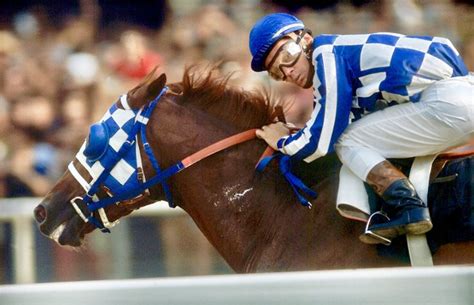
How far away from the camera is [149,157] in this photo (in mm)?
4230

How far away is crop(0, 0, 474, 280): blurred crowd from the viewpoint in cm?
651

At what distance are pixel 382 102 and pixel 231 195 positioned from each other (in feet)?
2.45

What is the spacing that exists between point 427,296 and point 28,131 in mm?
4609

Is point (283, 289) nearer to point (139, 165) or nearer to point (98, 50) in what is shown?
point (139, 165)

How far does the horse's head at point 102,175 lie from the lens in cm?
421

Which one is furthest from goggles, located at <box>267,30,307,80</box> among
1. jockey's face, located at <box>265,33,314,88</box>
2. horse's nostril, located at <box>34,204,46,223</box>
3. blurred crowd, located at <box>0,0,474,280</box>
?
blurred crowd, located at <box>0,0,474,280</box>

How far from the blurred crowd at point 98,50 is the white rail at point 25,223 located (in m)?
0.26

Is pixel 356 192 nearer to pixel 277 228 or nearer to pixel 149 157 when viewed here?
pixel 277 228

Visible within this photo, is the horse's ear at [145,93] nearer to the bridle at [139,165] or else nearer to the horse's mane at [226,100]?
the bridle at [139,165]

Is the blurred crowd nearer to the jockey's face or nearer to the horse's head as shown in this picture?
the horse's head

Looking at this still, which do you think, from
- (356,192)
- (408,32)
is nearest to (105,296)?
(356,192)

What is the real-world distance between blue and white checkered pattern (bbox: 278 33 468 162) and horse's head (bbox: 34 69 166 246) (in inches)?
30.4

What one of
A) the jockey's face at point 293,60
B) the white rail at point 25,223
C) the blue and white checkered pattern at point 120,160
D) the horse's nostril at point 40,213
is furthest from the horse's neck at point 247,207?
the white rail at point 25,223

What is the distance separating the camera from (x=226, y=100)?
14.3 ft
